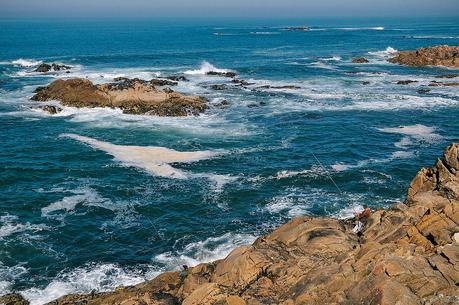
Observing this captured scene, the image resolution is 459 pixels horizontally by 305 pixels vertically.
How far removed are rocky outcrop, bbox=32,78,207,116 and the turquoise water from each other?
2.26 m

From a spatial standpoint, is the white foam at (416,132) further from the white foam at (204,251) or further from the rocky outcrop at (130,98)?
the white foam at (204,251)

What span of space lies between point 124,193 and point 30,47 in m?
120

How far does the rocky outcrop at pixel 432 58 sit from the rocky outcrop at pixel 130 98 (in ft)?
189

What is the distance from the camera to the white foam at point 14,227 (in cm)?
2955

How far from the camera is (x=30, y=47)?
456 ft

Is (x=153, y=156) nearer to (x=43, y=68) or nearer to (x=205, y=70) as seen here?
(x=205, y=70)

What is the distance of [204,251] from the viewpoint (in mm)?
27375

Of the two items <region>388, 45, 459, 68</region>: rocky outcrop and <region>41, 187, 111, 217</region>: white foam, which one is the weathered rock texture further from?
<region>388, 45, 459, 68</region>: rocky outcrop

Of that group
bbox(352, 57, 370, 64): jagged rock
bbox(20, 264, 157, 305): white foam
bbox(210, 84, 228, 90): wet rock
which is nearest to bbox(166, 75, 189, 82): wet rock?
bbox(210, 84, 228, 90): wet rock

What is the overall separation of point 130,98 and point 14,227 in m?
32.5

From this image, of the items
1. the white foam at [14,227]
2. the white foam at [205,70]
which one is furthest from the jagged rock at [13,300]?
the white foam at [205,70]

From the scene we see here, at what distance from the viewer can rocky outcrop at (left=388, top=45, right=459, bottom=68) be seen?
97062 mm

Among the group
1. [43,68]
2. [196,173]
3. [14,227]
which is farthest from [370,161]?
[43,68]

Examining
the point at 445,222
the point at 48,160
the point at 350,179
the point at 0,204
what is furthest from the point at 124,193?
the point at 445,222
